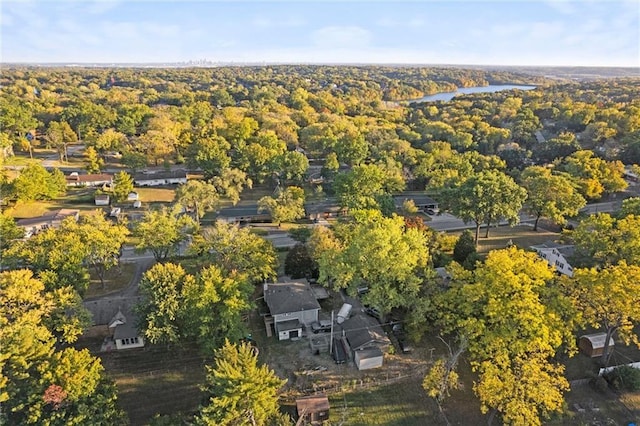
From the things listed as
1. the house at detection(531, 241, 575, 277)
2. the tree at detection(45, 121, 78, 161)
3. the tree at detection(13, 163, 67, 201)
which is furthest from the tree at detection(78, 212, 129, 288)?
the tree at detection(45, 121, 78, 161)

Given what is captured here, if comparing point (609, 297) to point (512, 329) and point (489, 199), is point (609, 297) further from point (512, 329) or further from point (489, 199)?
point (489, 199)

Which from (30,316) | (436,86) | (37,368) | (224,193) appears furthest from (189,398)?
(436,86)

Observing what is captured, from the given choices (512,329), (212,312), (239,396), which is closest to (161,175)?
(212,312)

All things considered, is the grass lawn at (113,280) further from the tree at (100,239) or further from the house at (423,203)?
the house at (423,203)

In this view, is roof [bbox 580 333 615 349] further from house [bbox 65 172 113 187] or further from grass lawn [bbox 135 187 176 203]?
house [bbox 65 172 113 187]

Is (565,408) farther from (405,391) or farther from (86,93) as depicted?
(86,93)

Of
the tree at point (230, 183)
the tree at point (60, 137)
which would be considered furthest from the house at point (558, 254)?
the tree at point (60, 137)
